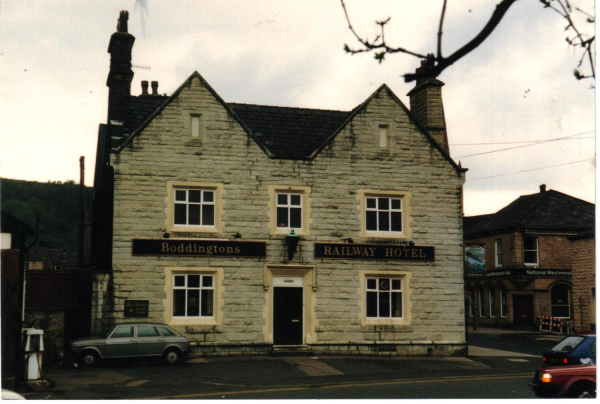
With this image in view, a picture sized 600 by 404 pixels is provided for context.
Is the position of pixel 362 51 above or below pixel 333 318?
above

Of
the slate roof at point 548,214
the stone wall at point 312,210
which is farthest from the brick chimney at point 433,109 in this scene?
the slate roof at point 548,214

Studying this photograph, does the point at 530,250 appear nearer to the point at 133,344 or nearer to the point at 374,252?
the point at 374,252

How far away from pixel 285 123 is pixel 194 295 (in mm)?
8032

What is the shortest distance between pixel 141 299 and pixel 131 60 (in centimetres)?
1112

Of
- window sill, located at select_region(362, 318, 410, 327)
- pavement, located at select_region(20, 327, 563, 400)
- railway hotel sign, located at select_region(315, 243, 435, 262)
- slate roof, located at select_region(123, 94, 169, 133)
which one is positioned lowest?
pavement, located at select_region(20, 327, 563, 400)

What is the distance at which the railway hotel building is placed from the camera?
950 inches

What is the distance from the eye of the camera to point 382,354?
25.3 metres

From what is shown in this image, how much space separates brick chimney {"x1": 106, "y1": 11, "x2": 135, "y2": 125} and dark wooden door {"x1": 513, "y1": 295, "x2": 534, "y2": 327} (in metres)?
30.6

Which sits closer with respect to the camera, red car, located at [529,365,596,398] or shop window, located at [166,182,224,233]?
red car, located at [529,365,596,398]

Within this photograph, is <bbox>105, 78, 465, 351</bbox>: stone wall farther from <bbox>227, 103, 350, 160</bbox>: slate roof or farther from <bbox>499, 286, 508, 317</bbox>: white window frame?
<bbox>499, 286, 508, 317</bbox>: white window frame

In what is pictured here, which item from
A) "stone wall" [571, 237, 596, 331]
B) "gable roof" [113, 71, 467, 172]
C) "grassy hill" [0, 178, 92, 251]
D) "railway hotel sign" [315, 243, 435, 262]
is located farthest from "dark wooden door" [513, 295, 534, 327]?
"grassy hill" [0, 178, 92, 251]

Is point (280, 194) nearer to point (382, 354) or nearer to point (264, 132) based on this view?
point (264, 132)

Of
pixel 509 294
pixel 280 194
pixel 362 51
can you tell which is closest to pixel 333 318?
pixel 280 194

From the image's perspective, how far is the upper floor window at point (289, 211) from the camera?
83.9 feet
